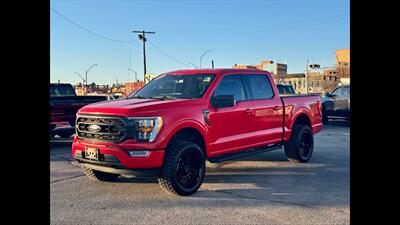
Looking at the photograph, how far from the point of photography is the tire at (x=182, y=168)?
16.0 ft

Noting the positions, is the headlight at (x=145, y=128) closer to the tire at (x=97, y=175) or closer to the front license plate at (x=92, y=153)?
the front license plate at (x=92, y=153)

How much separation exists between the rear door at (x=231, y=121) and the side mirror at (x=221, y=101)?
8cm

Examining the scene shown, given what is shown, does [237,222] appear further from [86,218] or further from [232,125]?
[232,125]

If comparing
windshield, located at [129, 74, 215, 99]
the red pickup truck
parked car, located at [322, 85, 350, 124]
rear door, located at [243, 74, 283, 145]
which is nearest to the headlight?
the red pickup truck

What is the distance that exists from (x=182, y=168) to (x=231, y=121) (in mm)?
1278

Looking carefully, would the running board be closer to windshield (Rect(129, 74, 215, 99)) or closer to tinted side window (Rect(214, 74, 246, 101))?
tinted side window (Rect(214, 74, 246, 101))

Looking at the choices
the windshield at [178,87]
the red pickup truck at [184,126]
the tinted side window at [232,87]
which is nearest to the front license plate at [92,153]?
the red pickup truck at [184,126]

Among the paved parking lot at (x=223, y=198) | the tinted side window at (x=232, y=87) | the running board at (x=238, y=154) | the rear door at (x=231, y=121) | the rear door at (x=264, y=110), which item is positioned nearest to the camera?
the paved parking lot at (x=223, y=198)

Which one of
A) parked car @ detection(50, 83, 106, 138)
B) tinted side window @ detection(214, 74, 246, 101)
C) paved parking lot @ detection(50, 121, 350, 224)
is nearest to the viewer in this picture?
paved parking lot @ detection(50, 121, 350, 224)

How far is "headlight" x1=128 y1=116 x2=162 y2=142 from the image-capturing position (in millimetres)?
4715

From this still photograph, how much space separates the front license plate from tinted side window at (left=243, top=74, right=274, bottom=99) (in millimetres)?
3019

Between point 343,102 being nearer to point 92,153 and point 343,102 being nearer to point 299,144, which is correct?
point 299,144

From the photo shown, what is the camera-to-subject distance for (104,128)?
4910 millimetres
